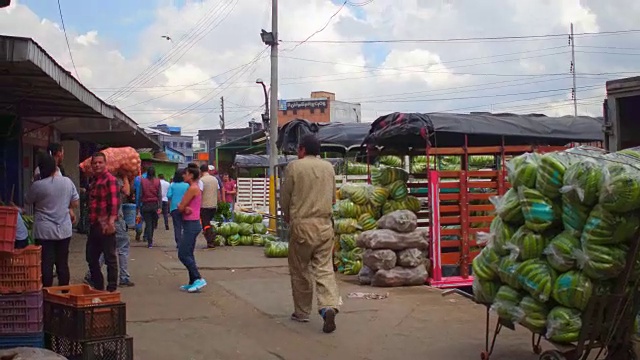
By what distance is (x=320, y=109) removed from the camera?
86375 millimetres

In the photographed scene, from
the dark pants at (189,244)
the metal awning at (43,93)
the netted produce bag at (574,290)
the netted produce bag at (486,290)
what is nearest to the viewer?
the netted produce bag at (574,290)

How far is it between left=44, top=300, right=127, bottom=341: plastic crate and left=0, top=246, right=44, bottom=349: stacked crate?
0.50 feet

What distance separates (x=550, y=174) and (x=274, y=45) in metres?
15.6

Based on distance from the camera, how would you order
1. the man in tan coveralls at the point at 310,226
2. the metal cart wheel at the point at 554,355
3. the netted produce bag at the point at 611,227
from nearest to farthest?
1. the netted produce bag at the point at 611,227
2. the metal cart wheel at the point at 554,355
3. the man in tan coveralls at the point at 310,226

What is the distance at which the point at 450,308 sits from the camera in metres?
8.41

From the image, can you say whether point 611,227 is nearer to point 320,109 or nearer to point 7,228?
point 7,228

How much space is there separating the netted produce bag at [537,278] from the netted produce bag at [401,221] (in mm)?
4669

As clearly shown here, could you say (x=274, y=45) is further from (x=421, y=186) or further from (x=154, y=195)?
(x=421, y=186)

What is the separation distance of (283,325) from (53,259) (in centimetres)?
261

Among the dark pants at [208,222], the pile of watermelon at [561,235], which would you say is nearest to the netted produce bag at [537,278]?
the pile of watermelon at [561,235]

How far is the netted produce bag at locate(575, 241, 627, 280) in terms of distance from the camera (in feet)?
15.6

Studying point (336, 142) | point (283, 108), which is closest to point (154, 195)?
point (336, 142)

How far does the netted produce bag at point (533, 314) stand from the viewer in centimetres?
508

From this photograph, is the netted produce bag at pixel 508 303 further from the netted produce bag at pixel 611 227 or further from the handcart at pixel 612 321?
the netted produce bag at pixel 611 227
